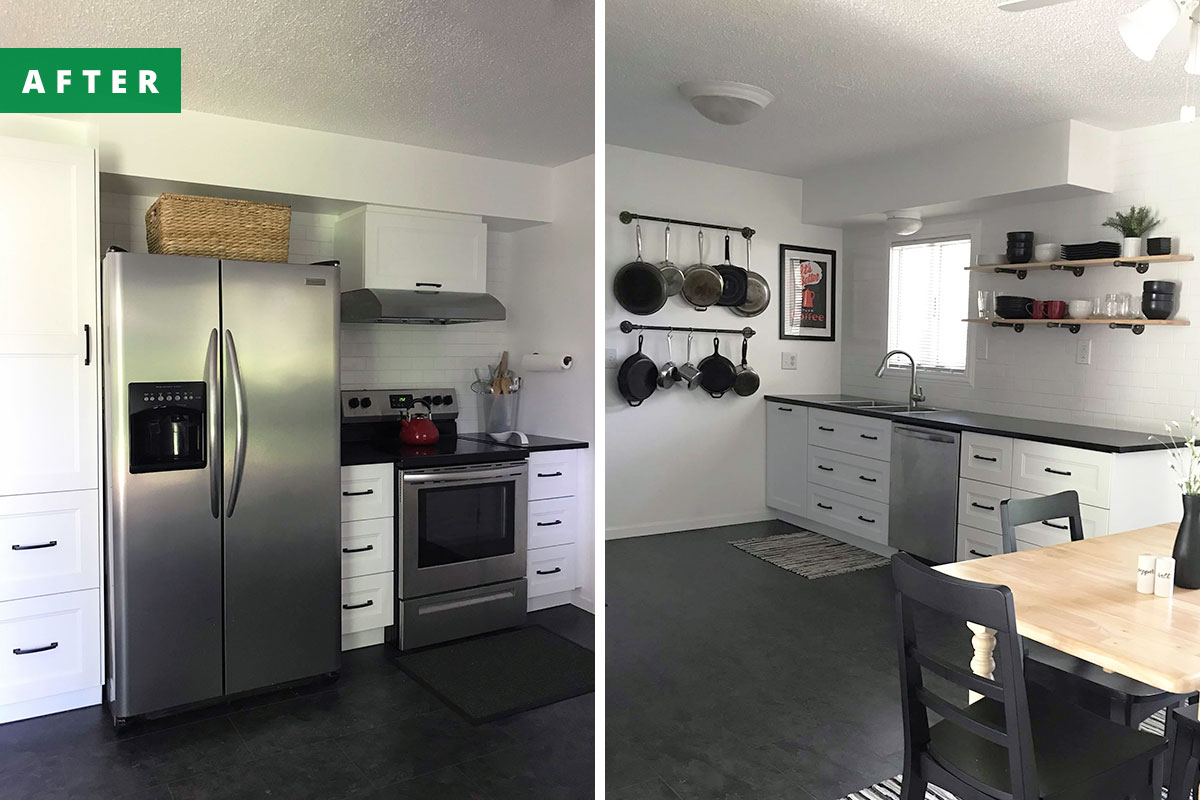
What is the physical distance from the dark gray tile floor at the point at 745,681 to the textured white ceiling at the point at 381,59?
1378mm

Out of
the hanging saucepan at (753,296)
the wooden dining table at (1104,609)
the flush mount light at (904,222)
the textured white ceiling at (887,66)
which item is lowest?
the wooden dining table at (1104,609)

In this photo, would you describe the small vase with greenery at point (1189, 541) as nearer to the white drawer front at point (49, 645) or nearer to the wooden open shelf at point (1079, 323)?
the wooden open shelf at point (1079, 323)

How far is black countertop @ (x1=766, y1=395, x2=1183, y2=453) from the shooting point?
179cm

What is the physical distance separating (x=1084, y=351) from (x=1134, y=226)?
0.47 m

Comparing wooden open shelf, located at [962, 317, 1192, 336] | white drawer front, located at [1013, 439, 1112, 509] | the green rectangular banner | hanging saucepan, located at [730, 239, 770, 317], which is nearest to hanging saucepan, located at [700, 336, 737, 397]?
hanging saucepan, located at [730, 239, 770, 317]

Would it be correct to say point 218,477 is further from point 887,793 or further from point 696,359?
point 696,359

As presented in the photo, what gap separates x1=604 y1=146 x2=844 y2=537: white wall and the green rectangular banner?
2.86 meters

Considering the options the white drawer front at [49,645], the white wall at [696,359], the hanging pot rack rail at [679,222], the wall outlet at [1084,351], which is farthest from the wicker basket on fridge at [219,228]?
the hanging pot rack rail at [679,222]

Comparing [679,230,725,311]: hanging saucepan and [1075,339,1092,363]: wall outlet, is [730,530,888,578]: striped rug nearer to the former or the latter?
[679,230,725,311]: hanging saucepan

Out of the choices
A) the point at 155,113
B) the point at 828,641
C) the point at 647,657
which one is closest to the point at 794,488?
the point at 828,641

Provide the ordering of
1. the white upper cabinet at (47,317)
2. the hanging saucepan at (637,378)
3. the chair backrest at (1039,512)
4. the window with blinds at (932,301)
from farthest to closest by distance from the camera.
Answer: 1. the hanging saucepan at (637,378)
2. the window with blinds at (932,301)
3. the chair backrest at (1039,512)
4. the white upper cabinet at (47,317)

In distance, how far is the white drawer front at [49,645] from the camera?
0.75m

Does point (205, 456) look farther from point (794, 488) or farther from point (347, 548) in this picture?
point (794, 488)

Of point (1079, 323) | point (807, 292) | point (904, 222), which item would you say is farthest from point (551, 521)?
point (807, 292)
